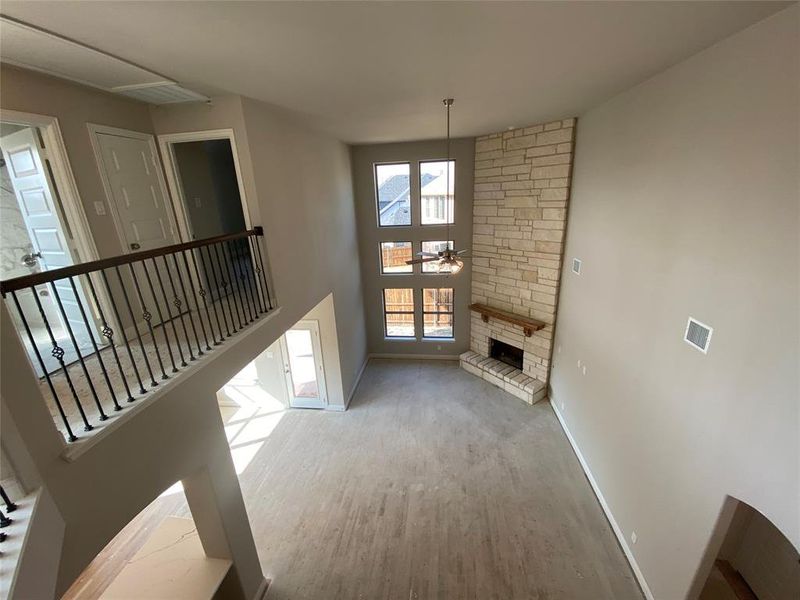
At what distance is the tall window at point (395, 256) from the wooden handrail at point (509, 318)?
73.6 inches

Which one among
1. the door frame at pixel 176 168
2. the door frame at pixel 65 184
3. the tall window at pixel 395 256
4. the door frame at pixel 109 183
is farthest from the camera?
the tall window at pixel 395 256

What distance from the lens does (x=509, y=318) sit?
6777mm

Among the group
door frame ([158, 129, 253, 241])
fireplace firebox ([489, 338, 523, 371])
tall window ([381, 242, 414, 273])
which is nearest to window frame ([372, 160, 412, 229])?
tall window ([381, 242, 414, 273])

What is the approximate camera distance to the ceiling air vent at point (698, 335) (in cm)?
265

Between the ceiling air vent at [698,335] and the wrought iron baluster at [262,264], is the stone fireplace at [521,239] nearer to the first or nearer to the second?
the ceiling air vent at [698,335]

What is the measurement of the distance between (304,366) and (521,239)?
4959 millimetres

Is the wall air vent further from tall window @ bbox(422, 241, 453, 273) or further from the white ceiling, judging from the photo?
tall window @ bbox(422, 241, 453, 273)

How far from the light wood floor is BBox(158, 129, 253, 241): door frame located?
3.86 meters

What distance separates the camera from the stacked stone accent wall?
18.7 ft

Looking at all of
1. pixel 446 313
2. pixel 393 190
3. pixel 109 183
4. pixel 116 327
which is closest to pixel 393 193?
pixel 393 190

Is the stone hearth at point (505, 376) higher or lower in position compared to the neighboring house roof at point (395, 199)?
lower

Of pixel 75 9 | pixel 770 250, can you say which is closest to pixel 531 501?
pixel 770 250

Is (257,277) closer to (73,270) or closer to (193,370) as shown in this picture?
(193,370)

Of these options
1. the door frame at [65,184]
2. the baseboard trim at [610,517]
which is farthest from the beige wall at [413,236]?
the door frame at [65,184]
